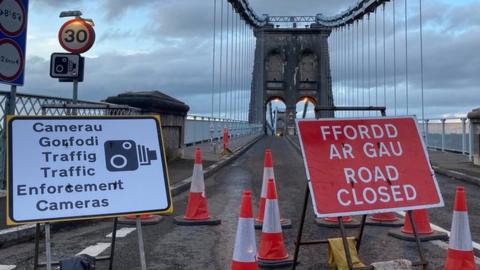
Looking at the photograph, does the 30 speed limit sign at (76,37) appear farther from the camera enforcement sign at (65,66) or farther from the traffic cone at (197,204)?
the traffic cone at (197,204)

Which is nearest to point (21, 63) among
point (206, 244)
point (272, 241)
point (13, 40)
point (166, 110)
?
point (13, 40)

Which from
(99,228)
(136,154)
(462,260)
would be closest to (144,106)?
(99,228)

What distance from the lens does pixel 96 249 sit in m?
5.21

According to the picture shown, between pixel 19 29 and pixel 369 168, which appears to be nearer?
pixel 369 168

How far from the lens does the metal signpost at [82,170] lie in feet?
11.7

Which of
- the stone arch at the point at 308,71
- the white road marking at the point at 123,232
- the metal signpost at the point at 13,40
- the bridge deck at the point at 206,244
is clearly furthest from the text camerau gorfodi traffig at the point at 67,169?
the stone arch at the point at 308,71

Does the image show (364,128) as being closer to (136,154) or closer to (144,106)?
(136,154)

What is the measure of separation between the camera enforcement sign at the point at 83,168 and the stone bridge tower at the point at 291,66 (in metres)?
72.7

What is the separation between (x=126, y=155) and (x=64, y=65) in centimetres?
509

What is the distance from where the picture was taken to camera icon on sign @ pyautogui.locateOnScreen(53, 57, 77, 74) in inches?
331

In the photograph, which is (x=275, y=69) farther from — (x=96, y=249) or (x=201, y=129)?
(x=96, y=249)

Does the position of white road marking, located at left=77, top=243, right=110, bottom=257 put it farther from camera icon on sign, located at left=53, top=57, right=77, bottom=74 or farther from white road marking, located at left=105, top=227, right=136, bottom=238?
camera icon on sign, located at left=53, top=57, right=77, bottom=74

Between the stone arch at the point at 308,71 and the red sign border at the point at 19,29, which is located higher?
the stone arch at the point at 308,71

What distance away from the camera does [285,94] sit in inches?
3083
